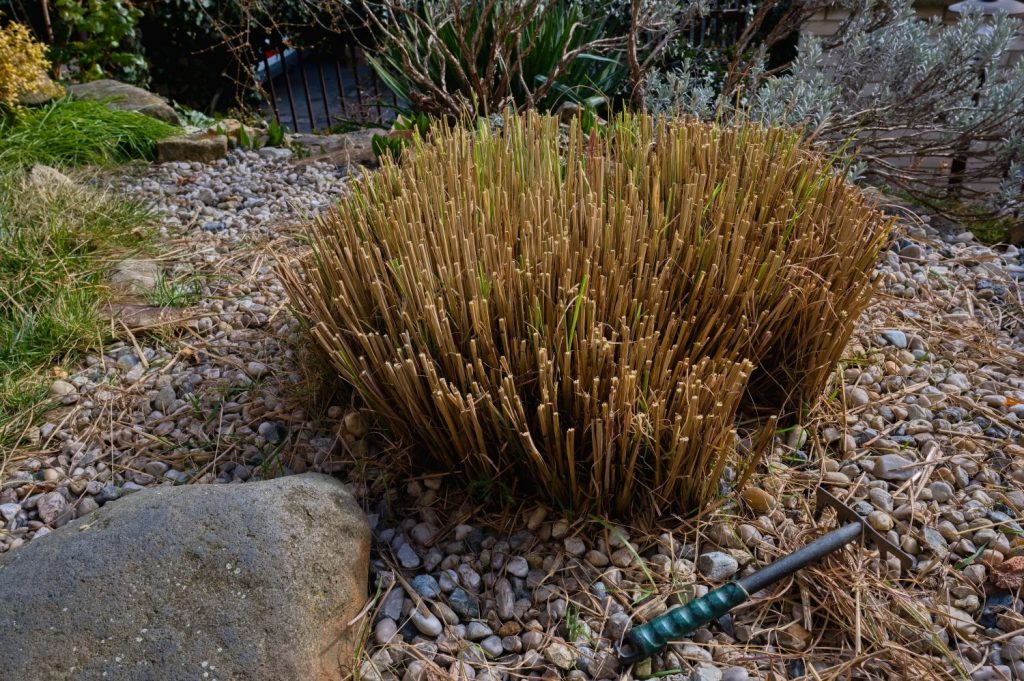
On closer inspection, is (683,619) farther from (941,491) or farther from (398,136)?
(398,136)

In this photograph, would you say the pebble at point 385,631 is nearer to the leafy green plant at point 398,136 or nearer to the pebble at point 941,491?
the pebble at point 941,491

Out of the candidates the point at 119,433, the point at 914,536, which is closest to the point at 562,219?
the point at 914,536

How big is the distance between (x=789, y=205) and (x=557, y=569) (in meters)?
1.24

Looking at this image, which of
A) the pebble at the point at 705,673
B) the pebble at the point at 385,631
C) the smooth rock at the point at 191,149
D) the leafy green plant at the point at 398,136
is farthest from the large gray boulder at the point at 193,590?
the smooth rock at the point at 191,149

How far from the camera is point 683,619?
1.54 m

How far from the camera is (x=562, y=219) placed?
A: 1.98m

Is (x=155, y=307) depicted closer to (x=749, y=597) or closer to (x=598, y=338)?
(x=598, y=338)

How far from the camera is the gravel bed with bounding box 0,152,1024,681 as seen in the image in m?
1.59

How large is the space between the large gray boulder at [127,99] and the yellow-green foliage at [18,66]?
0.49 m

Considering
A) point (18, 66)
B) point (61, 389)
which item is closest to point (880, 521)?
point (61, 389)

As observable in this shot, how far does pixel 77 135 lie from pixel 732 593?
4.21 m

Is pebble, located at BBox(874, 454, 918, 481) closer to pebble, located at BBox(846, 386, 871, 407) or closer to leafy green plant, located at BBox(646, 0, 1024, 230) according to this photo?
pebble, located at BBox(846, 386, 871, 407)

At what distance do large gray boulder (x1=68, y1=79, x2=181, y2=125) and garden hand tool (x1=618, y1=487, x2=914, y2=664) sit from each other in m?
4.78

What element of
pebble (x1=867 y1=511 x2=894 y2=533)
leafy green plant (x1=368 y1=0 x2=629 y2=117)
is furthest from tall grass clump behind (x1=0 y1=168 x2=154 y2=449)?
pebble (x1=867 y1=511 x2=894 y2=533)
